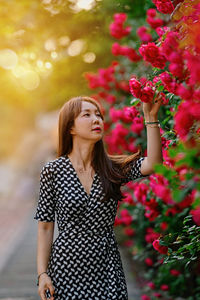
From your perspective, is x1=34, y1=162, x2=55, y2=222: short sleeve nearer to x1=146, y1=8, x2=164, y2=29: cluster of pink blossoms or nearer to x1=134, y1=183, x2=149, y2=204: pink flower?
x1=134, y1=183, x2=149, y2=204: pink flower

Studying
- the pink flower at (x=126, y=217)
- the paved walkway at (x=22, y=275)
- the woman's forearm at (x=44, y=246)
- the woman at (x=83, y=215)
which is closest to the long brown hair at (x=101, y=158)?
the woman at (x=83, y=215)

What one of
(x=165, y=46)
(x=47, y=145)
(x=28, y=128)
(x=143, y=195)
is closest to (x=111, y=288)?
(x=143, y=195)

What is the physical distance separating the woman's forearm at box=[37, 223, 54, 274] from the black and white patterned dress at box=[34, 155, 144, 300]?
0.03 metres

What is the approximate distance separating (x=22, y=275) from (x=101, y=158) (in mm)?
3813

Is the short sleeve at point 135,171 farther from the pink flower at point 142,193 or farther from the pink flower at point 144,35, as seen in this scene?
the pink flower at point 144,35

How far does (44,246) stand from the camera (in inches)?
94.3

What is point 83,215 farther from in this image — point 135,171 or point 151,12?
point 151,12

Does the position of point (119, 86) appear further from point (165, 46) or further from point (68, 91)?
point (165, 46)

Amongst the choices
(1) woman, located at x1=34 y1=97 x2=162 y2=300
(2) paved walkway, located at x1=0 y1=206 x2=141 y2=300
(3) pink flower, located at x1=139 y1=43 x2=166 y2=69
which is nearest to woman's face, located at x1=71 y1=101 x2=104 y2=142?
(1) woman, located at x1=34 y1=97 x2=162 y2=300

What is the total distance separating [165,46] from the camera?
4.44 feet

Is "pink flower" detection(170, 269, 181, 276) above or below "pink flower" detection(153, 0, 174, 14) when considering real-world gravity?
below

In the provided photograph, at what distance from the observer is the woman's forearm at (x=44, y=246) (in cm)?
237

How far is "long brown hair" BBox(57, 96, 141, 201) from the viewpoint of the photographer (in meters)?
2.38

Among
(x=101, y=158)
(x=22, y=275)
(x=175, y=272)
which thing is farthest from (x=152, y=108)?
(x=22, y=275)
